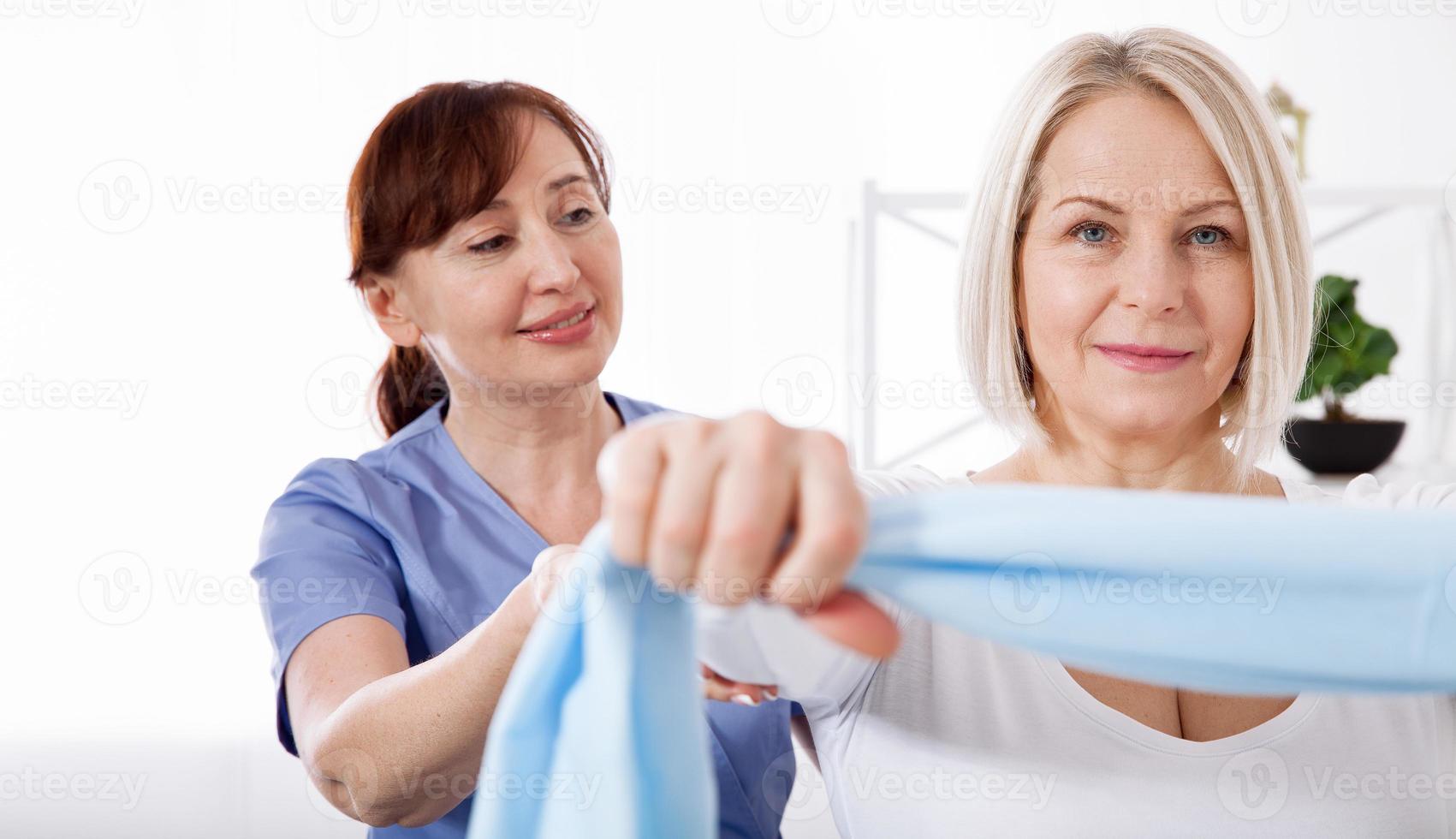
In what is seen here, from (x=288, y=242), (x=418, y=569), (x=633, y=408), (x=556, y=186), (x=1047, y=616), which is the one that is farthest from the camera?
(x=288, y=242)

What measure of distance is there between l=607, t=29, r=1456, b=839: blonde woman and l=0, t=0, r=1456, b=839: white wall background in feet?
3.73

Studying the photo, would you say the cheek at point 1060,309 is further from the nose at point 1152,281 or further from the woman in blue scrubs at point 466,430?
the woman in blue scrubs at point 466,430

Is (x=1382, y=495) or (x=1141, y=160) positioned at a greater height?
(x=1141, y=160)

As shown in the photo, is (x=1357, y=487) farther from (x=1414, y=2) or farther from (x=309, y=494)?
(x=1414, y=2)

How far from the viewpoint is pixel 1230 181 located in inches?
32.1

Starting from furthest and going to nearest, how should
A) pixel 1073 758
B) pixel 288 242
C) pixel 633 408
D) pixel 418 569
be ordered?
pixel 288 242, pixel 633 408, pixel 418 569, pixel 1073 758

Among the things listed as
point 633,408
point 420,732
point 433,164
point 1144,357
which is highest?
point 433,164

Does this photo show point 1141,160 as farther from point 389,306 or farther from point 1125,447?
point 389,306

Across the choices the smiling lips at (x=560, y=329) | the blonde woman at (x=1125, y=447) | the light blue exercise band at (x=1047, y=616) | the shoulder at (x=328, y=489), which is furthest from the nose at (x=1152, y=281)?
the shoulder at (x=328, y=489)

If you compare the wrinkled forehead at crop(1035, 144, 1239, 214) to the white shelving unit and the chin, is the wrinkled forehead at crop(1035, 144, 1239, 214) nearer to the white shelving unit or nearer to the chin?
the chin

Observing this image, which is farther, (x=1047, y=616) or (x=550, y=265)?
(x=550, y=265)

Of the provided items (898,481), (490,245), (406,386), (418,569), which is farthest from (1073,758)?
(406,386)

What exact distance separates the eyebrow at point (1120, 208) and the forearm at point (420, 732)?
1.47 feet

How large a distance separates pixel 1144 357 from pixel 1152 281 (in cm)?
5
